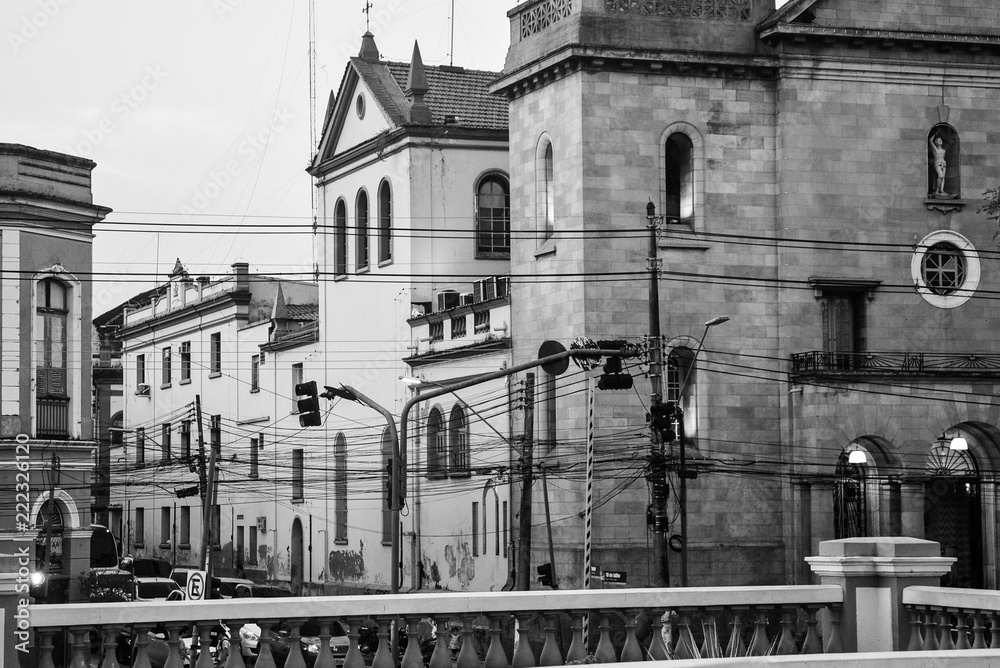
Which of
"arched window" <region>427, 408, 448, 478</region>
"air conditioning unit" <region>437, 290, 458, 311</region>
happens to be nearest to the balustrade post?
"arched window" <region>427, 408, 448, 478</region>

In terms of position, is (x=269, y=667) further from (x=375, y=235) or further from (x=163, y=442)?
(x=163, y=442)

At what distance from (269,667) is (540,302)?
30.6m

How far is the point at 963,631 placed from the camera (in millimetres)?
14852

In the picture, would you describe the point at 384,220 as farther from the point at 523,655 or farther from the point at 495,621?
the point at 523,655

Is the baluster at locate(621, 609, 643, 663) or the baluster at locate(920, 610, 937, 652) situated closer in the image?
the baluster at locate(621, 609, 643, 663)

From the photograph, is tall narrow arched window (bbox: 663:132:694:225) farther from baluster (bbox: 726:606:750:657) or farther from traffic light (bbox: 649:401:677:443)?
baluster (bbox: 726:606:750:657)

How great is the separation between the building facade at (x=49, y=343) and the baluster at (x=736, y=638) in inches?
885

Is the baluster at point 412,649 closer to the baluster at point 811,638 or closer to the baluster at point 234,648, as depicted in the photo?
the baluster at point 234,648

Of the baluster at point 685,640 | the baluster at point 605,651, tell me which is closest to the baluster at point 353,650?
the baluster at point 605,651

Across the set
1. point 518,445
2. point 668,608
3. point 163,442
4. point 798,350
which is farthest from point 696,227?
point 163,442

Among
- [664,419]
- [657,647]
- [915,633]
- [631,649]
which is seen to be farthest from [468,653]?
[664,419]

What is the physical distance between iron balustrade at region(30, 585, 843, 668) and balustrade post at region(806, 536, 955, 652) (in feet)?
0.64

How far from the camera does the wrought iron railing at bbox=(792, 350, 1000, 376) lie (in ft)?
139

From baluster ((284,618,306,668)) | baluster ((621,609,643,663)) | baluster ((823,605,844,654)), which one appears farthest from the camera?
baluster ((823,605,844,654))
